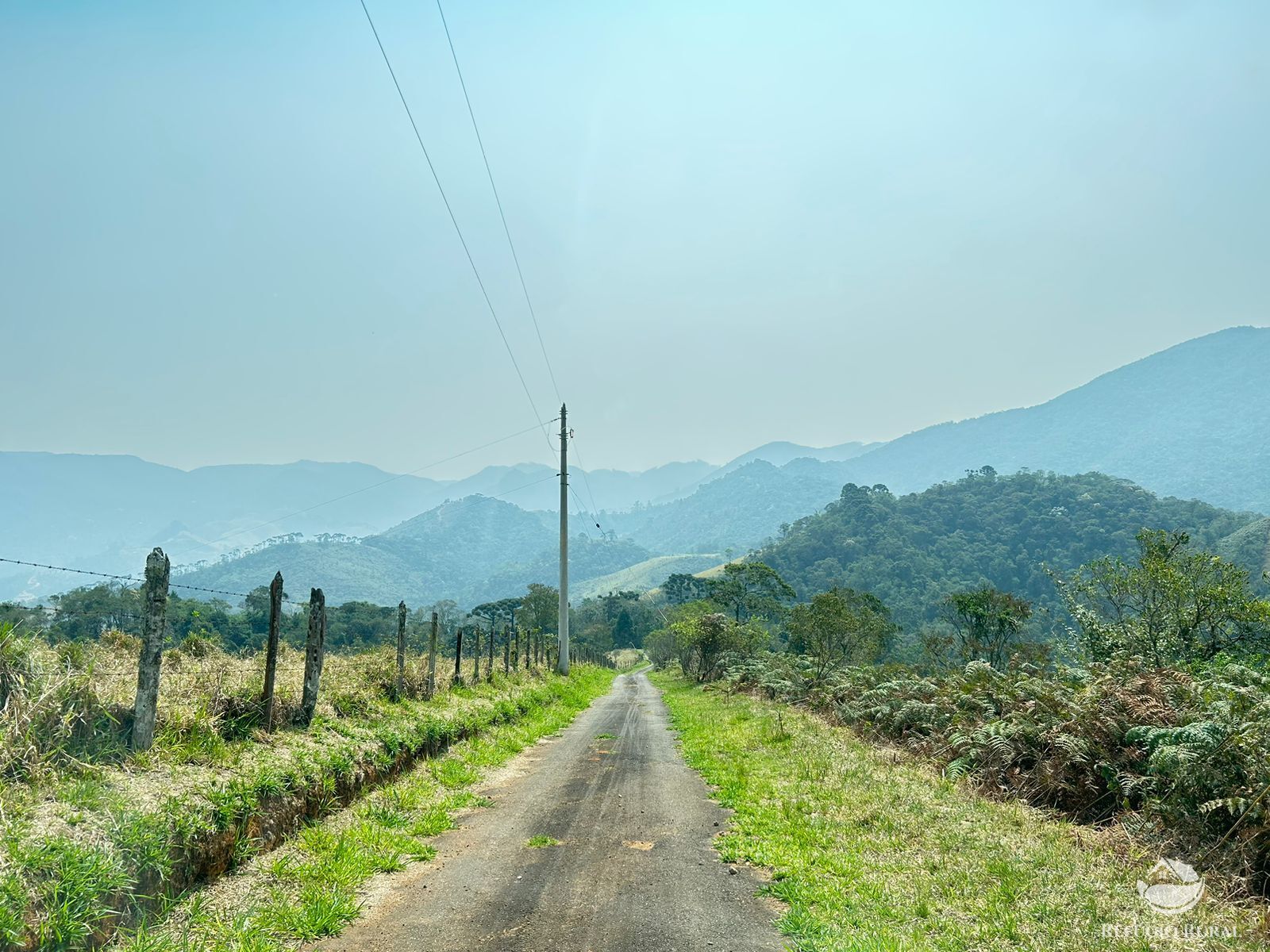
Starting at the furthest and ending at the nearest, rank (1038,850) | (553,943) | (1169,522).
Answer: (1169,522) < (1038,850) < (553,943)

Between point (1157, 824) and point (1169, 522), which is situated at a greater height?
point (1169, 522)

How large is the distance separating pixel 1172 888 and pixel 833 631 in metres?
27.9

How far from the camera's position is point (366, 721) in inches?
486

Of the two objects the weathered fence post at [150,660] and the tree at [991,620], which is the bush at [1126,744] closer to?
the weathered fence post at [150,660]

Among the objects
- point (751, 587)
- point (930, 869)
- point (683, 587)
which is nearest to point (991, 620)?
point (751, 587)

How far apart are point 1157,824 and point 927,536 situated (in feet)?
524

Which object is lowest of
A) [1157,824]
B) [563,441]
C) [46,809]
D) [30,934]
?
[1157,824]

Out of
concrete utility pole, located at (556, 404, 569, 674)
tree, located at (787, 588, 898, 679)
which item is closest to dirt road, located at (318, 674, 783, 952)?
tree, located at (787, 588, 898, 679)

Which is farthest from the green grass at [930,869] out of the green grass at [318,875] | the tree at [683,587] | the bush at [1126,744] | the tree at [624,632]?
the tree at [683,587]

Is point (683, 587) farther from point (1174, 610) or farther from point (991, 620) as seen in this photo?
point (1174, 610)

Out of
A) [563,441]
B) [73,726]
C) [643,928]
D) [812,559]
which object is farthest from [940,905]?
[812,559]

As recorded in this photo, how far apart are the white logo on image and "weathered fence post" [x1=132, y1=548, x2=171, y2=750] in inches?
399

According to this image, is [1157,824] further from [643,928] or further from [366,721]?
[366,721]

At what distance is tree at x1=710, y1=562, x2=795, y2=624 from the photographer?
3049 inches
